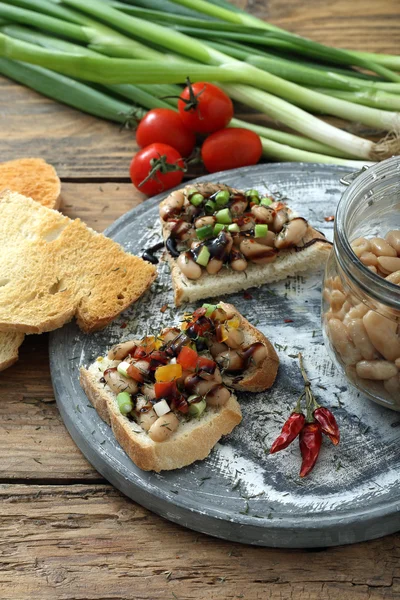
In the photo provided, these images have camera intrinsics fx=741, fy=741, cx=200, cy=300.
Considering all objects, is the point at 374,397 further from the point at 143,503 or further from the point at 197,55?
the point at 197,55

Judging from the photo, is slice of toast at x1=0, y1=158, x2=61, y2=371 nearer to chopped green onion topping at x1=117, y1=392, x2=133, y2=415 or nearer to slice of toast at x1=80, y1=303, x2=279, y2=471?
slice of toast at x1=80, y1=303, x2=279, y2=471

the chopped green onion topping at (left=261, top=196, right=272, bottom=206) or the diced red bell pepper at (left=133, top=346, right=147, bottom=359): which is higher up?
the chopped green onion topping at (left=261, top=196, right=272, bottom=206)

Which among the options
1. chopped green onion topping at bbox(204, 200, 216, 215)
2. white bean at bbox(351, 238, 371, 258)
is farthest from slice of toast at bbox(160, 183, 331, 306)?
white bean at bbox(351, 238, 371, 258)

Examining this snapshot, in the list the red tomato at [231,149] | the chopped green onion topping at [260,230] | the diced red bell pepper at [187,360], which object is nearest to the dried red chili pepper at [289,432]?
the diced red bell pepper at [187,360]

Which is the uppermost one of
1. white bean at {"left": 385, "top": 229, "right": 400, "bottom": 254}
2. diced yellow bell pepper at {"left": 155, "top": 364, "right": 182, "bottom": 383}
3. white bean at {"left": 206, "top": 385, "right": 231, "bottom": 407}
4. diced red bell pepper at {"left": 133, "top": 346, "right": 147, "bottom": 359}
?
white bean at {"left": 385, "top": 229, "right": 400, "bottom": 254}

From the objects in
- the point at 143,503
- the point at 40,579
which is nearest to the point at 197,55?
the point at 143,503

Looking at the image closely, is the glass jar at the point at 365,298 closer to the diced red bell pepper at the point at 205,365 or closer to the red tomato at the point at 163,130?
the diced red bell pepper at the point at 205,365
